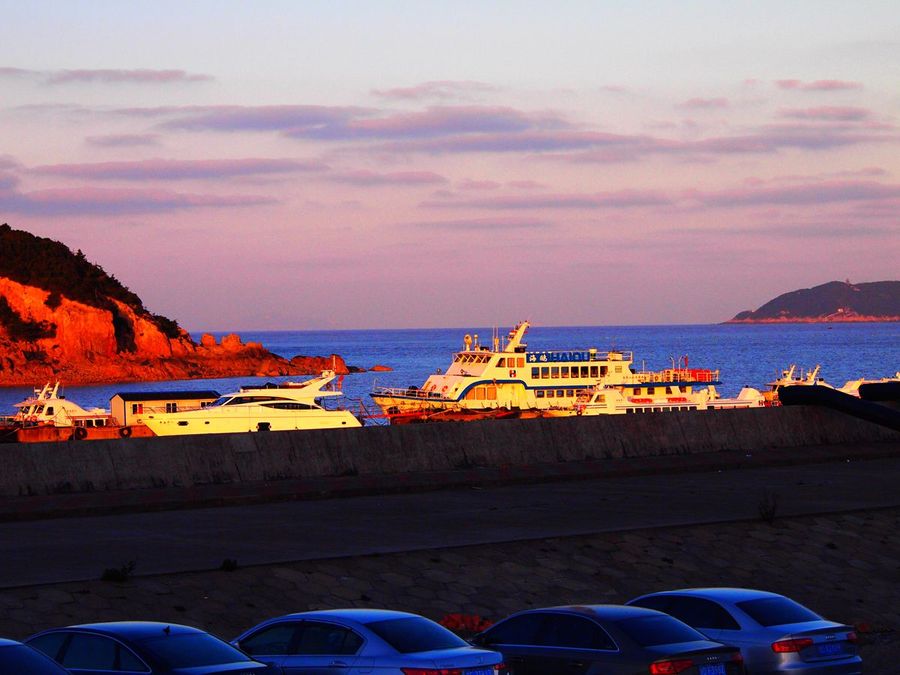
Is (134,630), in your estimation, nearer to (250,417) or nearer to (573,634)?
(573,634)

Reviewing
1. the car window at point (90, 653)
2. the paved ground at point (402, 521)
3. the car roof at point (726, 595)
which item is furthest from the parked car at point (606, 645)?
the paved ground at point (402, 521)

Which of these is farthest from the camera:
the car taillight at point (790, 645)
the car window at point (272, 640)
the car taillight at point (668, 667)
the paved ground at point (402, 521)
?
the paved ground at point (402, 521)

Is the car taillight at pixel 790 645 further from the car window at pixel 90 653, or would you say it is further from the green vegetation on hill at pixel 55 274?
the green vegetation on hill at pixel 55 274

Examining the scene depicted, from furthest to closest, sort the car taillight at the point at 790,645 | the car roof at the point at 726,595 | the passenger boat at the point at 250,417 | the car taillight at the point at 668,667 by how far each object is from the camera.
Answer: the passenger boat at the point at 250,417 → the car roof at the point at 726,595 → the car taillight at the point at 790,645 → the car taillight at the point at 668,667

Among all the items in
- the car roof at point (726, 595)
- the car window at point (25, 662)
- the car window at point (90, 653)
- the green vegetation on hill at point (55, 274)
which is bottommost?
the car roof at point (726, 595)

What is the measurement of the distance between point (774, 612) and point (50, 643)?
21.4ft

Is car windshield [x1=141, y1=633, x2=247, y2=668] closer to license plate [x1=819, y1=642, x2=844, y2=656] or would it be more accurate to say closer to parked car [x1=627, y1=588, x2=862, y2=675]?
parked car [x1=627, y1=588, x2=862, y2=675]

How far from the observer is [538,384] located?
78688 mm

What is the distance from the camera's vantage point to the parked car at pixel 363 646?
10234 mm

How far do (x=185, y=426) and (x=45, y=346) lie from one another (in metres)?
130

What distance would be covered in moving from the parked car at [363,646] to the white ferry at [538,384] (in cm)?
6362

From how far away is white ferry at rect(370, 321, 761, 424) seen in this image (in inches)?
3002

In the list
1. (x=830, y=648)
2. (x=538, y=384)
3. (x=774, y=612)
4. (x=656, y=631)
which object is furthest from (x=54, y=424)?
(x=656, y=631)

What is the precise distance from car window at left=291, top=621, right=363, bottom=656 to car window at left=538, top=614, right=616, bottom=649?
1839 mm
